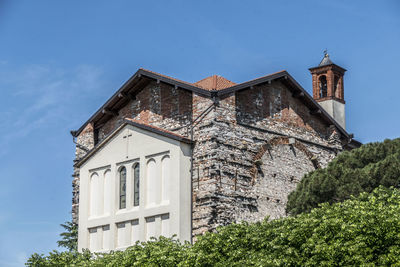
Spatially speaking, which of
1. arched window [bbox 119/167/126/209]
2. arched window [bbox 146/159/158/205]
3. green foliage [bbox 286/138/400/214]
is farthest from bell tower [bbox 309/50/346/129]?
arched window [bbox 119/167/126/209]

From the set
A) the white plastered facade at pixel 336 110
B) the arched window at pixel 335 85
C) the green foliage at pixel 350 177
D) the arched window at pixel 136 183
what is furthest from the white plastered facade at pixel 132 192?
the arched window at pixel 335 85

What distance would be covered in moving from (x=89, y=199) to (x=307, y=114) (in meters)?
10.6

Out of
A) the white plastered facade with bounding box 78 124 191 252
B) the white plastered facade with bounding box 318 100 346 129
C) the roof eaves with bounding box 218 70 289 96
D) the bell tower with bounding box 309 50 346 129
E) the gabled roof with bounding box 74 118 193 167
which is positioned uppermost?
the bell tower with bounding box 309 50 346 129

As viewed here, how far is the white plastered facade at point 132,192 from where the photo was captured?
87.6ft

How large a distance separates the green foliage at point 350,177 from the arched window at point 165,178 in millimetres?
5167

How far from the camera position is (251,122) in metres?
29.2

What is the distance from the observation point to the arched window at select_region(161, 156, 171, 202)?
27.0m

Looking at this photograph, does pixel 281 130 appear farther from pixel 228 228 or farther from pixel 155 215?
pixel 228 228

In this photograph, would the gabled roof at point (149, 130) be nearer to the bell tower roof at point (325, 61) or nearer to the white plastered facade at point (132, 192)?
the white plastered facade at point (132, 192)

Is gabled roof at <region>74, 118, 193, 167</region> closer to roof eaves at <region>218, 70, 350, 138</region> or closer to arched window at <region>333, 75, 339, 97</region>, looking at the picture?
roof eaves at <region>218, 70, 350, 138</region>

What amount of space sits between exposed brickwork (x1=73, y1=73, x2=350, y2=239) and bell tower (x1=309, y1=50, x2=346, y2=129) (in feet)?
15.2

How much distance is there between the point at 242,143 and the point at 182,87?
3.35m

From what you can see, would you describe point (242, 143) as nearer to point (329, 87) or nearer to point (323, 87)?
point (329, 87)

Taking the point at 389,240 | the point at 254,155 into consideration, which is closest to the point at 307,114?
the point at 254,155
